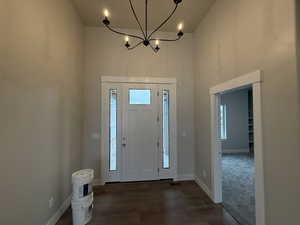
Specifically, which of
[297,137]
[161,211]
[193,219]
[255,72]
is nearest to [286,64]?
[255,72]

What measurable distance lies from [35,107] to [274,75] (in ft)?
9.23

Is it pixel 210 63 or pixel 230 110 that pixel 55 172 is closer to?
pixel 210 63

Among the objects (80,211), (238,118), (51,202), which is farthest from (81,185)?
(238,118)

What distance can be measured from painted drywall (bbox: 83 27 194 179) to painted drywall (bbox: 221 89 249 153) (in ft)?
14.7

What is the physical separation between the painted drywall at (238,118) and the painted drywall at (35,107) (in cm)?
713

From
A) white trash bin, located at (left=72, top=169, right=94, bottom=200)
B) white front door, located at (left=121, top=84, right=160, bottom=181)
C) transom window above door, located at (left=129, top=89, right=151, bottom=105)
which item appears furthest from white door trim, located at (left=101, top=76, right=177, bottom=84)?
white trash bin, located at (left=72, top=169, right=94, bottom=200)

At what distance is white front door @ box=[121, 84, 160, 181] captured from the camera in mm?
4039

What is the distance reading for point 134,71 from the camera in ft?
13.4

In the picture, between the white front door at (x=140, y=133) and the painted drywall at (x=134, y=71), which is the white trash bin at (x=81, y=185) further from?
the white front door at (x=140, y=133)

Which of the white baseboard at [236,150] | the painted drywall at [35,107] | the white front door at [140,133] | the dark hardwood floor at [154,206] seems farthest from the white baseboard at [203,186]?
the white baseboard at [236,150]

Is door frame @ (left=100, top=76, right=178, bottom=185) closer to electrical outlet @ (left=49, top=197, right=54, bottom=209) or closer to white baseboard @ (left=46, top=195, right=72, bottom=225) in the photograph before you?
white baseboard @ (left=46, top=195, right=72, bottom=225)

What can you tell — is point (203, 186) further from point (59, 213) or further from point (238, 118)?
point (238, 118)

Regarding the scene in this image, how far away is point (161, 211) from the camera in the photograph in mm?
2791

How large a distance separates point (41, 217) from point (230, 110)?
26.2 ft
